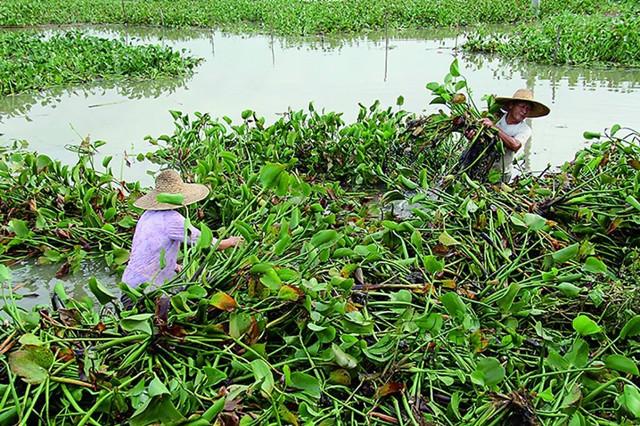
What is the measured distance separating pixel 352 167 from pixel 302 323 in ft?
7.25

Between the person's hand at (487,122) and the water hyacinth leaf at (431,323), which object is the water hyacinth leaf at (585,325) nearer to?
the water hyacinth leaf at (431,323)

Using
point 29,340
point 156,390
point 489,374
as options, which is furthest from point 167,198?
point 489,374

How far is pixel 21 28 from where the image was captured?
12836 millimetres

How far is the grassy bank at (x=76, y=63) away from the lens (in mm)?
6812

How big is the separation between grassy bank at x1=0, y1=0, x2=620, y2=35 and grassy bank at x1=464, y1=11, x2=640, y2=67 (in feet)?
10.3

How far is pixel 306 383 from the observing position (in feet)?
5.28

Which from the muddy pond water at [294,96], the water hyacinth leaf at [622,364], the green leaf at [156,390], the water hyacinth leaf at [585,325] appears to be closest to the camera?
the green leaf at [156,390]

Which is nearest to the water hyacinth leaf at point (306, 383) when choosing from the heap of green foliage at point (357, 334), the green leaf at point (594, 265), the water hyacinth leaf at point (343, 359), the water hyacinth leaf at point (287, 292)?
the heap of green foliage at point (357, 334)

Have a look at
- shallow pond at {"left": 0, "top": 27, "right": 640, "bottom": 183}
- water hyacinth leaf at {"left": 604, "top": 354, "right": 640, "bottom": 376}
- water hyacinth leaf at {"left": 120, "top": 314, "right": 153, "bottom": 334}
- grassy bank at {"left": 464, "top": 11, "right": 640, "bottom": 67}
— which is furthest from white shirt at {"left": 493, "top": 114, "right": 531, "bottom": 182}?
grassy bank at {"left": 464, "top": 11, "right": 640, "bottom": 67}

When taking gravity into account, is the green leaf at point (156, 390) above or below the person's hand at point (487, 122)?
below

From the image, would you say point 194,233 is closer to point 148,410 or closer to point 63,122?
point 148,410

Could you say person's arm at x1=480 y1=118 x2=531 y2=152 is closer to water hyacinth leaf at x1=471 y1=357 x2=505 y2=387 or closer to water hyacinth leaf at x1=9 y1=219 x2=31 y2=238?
water hyacinth leaf at x1=471 y1=357 x2=505 y2=387

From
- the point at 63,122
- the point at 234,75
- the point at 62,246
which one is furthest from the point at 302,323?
the point at 234,75

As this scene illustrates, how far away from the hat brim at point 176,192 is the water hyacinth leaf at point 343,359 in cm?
93
